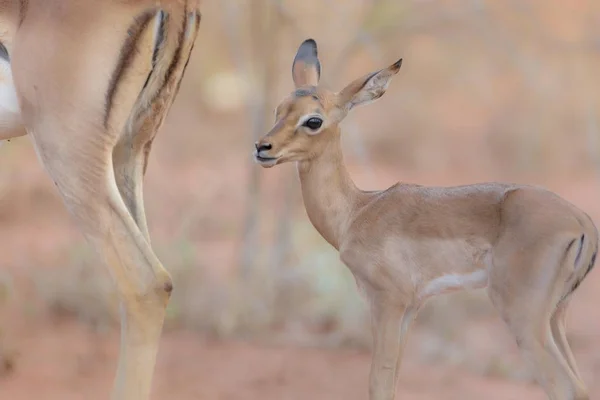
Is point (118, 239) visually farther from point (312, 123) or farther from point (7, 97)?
point (312, 123)

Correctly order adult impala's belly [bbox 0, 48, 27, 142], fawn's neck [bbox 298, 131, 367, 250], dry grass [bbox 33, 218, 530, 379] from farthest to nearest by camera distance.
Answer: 1. dry grass [bbox 33, 218, 530, 379]
2. adult impala's belly [bbox 0, 48, 27, 142]
3. fawn's neck [bbox 298, 131, 367, 250]

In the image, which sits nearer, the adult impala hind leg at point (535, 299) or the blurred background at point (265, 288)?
the adult impala hind leg at point (535, 299)

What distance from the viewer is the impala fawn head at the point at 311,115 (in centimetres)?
278

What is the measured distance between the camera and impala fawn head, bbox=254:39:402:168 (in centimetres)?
278

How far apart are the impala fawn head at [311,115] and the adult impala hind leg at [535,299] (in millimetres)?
619

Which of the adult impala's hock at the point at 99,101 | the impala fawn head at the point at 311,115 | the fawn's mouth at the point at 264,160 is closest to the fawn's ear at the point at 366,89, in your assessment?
the impala fawn head at the point at 311,115

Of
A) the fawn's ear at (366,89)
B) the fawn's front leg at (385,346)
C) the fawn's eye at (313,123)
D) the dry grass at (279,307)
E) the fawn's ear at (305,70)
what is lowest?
the dry grass at (279,307)

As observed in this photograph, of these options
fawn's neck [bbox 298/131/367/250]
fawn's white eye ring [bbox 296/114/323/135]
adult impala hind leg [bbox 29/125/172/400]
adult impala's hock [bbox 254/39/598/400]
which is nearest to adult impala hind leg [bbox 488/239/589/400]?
adult impala's hock [bbox 254/39/598/400]

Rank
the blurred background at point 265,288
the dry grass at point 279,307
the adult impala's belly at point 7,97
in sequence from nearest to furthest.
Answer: the adult impala's belly at point 7,97 → the blurred background at point 265,288 → the dry grass at point 279,307

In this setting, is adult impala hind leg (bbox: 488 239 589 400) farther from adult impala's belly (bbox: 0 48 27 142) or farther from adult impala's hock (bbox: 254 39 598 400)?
adult impala's belly (bbox: 0 48 27 142)

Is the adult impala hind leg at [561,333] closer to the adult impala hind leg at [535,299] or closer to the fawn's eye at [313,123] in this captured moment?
the adult impala hind leg at [535,299]

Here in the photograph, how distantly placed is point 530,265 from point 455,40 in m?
4.13

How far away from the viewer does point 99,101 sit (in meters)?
3.21

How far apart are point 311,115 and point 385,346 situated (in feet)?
2.34
